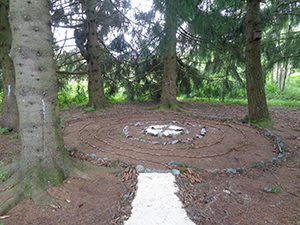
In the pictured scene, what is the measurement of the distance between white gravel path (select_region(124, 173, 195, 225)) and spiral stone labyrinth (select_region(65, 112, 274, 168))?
1.63ft

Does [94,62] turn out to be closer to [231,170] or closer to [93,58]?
[93,58]

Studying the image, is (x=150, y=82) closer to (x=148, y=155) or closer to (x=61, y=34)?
(x=61, y=34)

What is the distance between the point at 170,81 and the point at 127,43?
6.77ft

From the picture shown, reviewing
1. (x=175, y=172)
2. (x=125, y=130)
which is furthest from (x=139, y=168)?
(x=125, y=130)

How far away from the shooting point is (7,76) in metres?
4.40

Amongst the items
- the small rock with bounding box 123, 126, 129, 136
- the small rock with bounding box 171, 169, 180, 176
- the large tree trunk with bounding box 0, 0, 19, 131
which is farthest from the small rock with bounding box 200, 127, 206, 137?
the large tree trunk with bounding box 0, 0, 19, 131

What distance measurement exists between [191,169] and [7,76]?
3897 millimetres

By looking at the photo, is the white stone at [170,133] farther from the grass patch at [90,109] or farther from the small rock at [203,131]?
the grass patch at [90,109]

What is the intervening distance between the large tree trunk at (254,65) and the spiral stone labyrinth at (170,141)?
53 centimetres

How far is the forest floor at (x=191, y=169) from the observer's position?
6.71 feet

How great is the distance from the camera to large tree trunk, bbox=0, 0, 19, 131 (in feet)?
14.1

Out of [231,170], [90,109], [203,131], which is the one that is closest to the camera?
[231,170]

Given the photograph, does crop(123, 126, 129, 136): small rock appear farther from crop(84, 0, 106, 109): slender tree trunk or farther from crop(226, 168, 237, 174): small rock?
crop(84, 0, 106, 109): slender tree trunk

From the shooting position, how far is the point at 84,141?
4.04 metres
